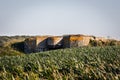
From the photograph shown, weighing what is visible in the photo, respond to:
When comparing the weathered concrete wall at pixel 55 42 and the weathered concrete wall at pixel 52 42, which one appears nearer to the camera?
the weathered concrete wall at pixel 52 42

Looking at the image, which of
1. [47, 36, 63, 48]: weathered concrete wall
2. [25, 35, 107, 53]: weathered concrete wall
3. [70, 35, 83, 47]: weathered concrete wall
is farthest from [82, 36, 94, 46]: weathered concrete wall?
[47, 36, 63, 48]: weathered concrete wall

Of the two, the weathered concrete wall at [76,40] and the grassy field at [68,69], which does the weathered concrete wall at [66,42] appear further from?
the grassy field at [68,69]

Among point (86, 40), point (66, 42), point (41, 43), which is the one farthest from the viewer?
point (41, 43)

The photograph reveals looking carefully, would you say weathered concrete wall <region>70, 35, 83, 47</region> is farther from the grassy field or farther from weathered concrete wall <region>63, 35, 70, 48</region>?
the grassy field

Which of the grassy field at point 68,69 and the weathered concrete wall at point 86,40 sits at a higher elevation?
the grassy field at point 68,69

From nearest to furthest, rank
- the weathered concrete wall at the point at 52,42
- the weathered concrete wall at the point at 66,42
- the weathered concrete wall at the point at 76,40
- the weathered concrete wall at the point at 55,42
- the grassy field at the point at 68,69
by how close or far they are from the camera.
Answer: the grassy field at the point at 68,69
the weathered concrete wall at the point at 76,40
the weathered concrete wall at the point at 52,42
the weathered concrete wall at the point at 66,42
the weathered concrete wall at the point at 55,42

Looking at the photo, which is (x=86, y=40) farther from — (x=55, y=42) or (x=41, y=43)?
(x=41, y=43)

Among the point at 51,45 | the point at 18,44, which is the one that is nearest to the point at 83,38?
the point at 51,45

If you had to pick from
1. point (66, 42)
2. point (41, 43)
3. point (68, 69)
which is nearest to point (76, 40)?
point (66, 42)

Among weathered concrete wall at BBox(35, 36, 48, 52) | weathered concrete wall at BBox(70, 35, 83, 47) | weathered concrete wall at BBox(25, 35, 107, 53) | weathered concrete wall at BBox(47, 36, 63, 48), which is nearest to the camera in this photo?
weathered concrete wall at BBox(70, 35, 83, 47)

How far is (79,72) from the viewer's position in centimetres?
1858

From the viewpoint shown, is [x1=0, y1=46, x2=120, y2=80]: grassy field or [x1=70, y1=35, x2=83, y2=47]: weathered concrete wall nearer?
[x1=0, y1=46, x2=120, y2=80]: grassy field

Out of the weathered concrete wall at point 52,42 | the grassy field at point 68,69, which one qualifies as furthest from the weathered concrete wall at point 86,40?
the grassy field at point 68,69

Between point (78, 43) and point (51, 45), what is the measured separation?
7292 millimetres
